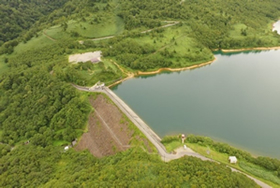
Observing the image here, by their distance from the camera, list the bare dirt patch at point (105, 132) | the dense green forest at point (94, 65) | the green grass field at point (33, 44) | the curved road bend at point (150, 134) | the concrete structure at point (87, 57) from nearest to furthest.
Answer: the dense green forest at point (94, 65), the curved road bend at point (150, 134), the bare dirt patch at point (105, 132), the concrete structure at point (87, 57), the green grass field at point (33, 44)

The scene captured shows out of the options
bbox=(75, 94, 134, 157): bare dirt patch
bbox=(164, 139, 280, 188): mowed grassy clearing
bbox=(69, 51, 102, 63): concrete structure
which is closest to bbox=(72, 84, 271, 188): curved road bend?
bbox=(164, 139, 280, 188): mowed grassy clearing

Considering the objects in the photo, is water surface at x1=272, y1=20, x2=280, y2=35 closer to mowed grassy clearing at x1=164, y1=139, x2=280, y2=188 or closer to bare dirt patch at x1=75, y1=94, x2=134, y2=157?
mowed grassy clearing at x1=164, y1=139, x2=280, y2=188

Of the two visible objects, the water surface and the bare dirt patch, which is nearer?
the bare dirt patch

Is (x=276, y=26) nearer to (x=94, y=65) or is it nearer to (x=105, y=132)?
(x=94, y=65)

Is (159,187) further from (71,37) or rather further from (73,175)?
(71,37)

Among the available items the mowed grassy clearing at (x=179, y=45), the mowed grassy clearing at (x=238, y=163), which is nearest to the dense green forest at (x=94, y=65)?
the mowed grassy clearing at (x=179, y=45)

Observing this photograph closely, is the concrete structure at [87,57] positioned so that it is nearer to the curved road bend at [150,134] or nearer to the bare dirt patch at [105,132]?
the curved road bend at [150,134]

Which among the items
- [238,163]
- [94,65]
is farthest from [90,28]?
[238,163]
